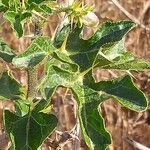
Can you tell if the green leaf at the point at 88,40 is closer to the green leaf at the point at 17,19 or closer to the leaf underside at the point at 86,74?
the leaf underside at the point at 86,74

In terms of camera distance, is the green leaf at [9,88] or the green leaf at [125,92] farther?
the green leaf at [9,88]

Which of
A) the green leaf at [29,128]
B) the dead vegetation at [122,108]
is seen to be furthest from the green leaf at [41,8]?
the dead vegetation at [122,108]

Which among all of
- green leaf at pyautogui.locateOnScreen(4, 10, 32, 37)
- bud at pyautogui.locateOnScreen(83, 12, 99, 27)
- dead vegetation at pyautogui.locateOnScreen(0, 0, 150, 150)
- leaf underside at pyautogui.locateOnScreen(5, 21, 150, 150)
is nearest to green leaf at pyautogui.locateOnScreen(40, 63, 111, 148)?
leaf underside at pyautogui.locateOnScreen(5, 21, 150, 150)

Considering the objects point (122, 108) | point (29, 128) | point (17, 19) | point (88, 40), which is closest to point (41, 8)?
point (17, 19)

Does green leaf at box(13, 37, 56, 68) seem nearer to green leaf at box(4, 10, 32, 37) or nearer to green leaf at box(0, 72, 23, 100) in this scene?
green leaf at box(4, 10, 32, 37)

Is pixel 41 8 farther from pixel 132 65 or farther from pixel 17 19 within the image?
pixel 132 65

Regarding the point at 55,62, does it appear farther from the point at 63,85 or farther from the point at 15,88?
the point at 15,88
